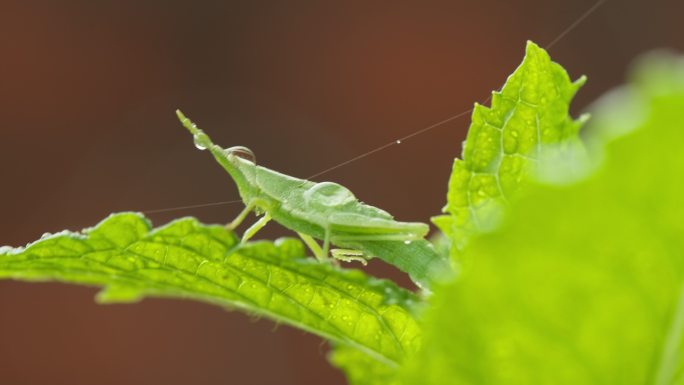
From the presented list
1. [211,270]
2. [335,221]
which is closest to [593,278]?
[211,270]

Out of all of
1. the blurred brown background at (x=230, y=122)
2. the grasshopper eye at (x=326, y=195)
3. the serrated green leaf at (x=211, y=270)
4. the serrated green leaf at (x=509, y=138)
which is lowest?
the serrated green leaf at (x=211, y=270)

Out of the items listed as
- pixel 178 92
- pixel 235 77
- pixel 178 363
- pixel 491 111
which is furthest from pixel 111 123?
pixel 491 111

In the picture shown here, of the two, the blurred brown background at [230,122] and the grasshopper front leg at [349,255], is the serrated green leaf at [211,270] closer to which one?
the grasshopper front leg at [349,255]

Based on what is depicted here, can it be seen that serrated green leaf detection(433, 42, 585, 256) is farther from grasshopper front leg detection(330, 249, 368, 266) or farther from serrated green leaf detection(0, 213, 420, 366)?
grasshopper front leg detection(330, 249, 368, 266)

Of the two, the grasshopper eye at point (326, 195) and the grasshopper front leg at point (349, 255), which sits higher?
the grasshopper eye at point (326, 195)

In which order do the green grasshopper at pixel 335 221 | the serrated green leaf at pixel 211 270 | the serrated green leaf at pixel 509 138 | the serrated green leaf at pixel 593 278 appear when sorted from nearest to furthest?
the serrated green leaf at pixel 593 278 < the serrated green leaf at pixel 211 270 < the serrated green leaf at pixel 509 138 < the green grasshopper at pixel 335 221

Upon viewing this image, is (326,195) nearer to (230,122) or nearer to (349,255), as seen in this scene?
(349,255)

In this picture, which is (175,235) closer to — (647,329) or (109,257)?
(109,257)

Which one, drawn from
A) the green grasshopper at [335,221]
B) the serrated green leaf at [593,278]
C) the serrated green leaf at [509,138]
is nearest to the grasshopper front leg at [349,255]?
the green grasshopper at [335,221]
